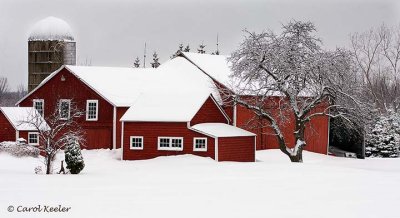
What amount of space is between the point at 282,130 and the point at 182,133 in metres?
8.86

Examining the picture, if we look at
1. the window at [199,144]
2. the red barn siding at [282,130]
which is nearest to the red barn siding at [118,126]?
the window at [199,144]

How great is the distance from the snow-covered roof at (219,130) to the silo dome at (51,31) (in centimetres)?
2164

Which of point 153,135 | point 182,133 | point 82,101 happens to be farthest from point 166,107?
point 82,101

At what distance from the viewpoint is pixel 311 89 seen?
1361 inches

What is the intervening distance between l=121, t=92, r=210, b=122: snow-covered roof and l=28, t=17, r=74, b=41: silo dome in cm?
1704

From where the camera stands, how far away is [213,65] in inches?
1747

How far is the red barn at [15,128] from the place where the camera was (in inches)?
1519

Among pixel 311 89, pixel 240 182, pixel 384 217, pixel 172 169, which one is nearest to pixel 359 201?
pixel 384 217

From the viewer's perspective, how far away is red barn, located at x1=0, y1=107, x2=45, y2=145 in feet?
127

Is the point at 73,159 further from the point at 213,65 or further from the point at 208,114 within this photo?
the point at 213,65

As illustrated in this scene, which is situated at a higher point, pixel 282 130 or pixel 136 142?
pixel 282 130

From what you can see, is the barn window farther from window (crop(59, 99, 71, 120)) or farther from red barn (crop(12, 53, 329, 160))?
window (crop(59, 99, 71, 120))

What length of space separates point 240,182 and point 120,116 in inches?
688

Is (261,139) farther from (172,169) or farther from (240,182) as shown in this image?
(240,182)
